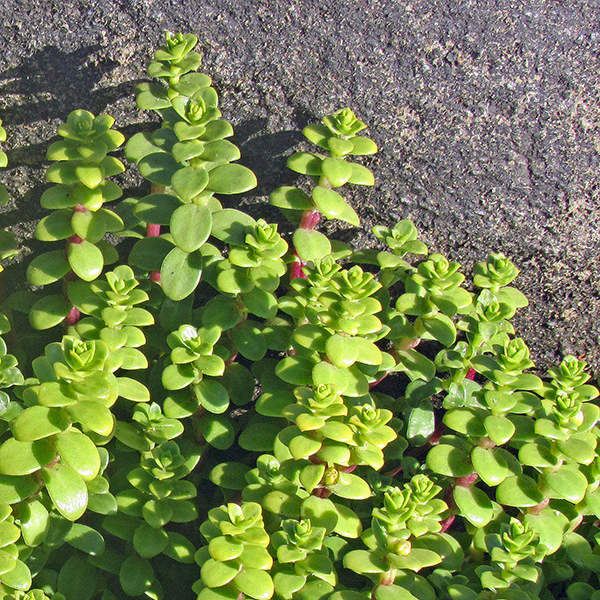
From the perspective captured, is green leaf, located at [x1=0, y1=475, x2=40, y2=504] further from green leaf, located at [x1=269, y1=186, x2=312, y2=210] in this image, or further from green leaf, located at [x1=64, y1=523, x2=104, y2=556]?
green leaf, located at [x1=269, y1=186, x2=312, y2=210]

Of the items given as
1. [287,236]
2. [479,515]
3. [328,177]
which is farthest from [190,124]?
[479,515]

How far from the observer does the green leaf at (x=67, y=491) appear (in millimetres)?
1622

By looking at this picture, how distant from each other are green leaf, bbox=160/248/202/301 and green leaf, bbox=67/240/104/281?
0.53ft

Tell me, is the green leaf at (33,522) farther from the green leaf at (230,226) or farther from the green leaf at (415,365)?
the green leaf at (415,365)

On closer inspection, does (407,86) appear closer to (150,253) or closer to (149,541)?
(150,253)

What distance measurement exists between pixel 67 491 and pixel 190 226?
666 mm

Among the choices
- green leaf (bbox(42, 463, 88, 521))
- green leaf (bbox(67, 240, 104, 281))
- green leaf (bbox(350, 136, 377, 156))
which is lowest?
green leaf (bbox(42, 463, 88, 521))

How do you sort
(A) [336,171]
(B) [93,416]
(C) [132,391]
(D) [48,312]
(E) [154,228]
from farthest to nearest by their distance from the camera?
(E) [154,228], (D) [48,312], (A) [336,171], (C) [132,391], (B) [93,416]

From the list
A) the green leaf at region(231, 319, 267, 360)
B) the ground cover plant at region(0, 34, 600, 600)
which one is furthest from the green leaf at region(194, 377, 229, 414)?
the green leaf at region(231, 319, 267, 360)

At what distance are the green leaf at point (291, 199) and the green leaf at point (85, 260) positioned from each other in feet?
1.53

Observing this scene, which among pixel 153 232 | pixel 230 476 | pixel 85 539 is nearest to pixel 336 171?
pixel 153 232

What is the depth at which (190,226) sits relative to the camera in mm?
1863

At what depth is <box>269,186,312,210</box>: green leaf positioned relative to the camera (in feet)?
6.59

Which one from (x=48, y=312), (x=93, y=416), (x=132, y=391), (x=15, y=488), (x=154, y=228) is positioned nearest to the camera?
(x=93, y=416)
